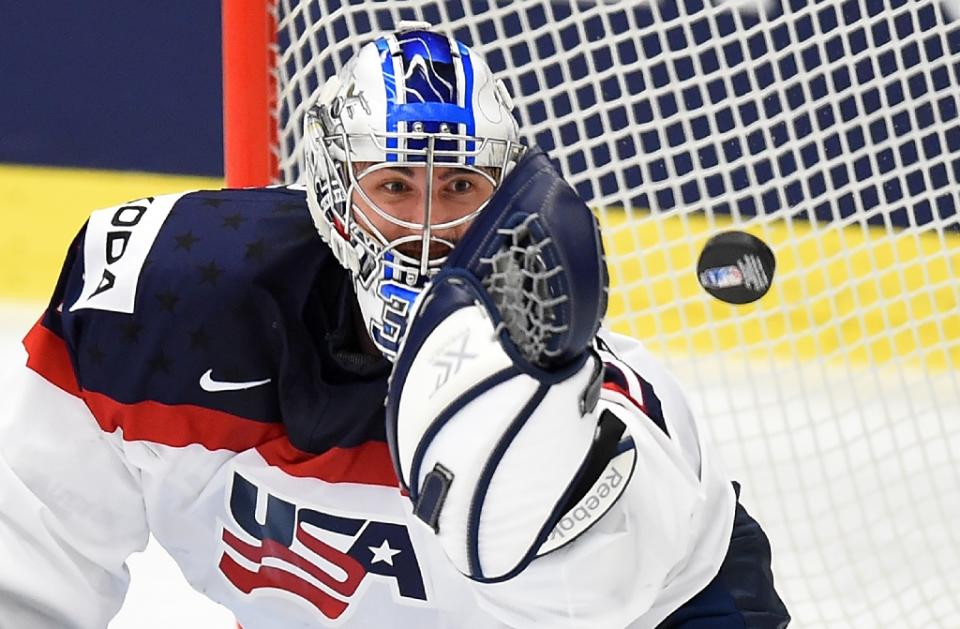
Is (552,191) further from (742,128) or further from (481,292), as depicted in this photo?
(742,128)

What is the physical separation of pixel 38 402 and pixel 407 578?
0.46m

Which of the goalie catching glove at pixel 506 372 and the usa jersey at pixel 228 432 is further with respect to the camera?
the usa jersey at pixel 228 432

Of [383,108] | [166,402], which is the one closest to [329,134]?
[383,108]

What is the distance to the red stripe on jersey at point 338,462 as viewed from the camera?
5.45 feet

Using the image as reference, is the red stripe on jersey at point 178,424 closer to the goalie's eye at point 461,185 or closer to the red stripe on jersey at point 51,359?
the red stripe on jersey at point 51,359

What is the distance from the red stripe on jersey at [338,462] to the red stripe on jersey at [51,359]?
0.74 feet

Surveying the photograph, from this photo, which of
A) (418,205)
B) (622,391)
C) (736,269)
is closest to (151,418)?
(418,205)

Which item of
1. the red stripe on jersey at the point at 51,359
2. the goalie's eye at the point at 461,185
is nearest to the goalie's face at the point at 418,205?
the goalie's eye at the point at 461,185

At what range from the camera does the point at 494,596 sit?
1.52m

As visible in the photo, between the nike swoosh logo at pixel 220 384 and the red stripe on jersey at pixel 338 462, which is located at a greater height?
the nike swoosh logo at pixel 220 384

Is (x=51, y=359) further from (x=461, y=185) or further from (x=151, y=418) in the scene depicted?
(x=461, y=185)

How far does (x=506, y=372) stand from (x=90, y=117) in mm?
2987

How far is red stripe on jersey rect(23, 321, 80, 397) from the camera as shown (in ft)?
5.53

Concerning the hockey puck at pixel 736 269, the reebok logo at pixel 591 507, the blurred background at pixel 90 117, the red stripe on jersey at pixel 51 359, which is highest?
the blurred background at pixel 90 117
